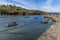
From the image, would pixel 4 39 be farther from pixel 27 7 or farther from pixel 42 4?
pixel 42 4

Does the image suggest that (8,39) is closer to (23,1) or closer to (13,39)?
(13,39)

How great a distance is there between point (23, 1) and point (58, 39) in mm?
1273

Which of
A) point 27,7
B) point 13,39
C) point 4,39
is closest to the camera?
point 27,7

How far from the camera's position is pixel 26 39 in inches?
174

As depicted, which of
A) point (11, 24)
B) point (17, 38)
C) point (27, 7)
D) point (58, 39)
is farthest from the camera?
point (11, 24)

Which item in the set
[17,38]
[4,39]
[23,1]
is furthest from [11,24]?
[23,1]

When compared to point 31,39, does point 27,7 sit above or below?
above

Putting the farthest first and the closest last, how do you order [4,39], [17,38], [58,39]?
[17,38] < [4,39] < [58,39]

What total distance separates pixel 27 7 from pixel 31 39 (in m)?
1.20

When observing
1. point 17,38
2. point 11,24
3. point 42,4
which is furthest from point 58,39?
point 11,24

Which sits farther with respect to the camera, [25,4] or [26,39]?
[26,39]

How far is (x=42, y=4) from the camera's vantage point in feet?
11.8

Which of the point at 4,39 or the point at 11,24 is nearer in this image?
the point at 4,39

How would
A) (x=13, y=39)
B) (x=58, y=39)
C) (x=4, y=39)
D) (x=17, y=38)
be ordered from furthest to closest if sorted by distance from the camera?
(x=17, y=38) → (x=13, y=39) → (x=4, y=39) → (x=58, y=39)
